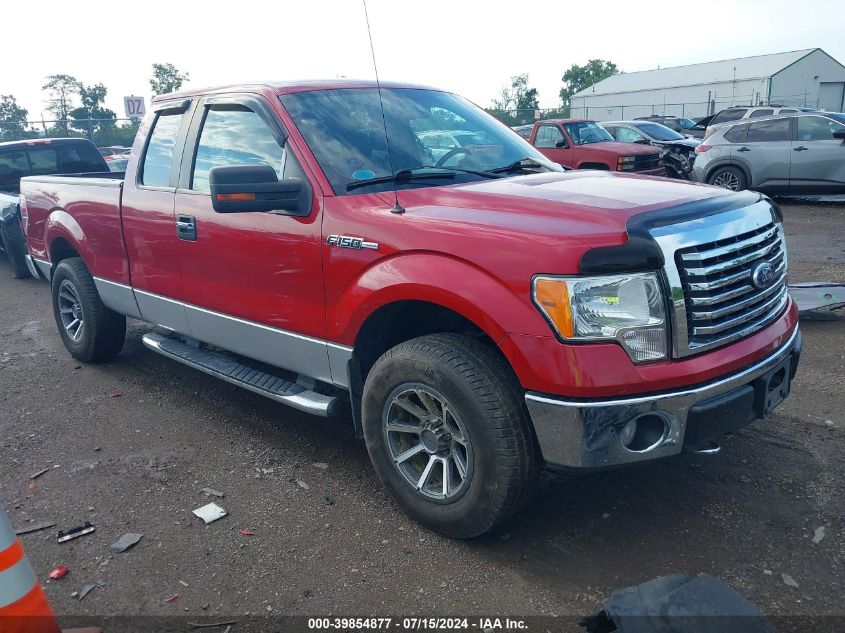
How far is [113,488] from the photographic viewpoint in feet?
12.6

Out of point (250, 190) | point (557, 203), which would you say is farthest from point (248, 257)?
point (557, 203)

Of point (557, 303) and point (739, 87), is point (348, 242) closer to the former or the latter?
point (557, 303)

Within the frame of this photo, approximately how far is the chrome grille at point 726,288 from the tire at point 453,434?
2.49ft

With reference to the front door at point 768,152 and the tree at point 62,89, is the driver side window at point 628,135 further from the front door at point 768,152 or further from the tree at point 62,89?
the tree at point 62,89

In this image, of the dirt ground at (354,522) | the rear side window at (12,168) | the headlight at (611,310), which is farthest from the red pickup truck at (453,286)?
the rear side window at (12,168)

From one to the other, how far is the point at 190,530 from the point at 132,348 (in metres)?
3.46

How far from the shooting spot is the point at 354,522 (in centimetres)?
341

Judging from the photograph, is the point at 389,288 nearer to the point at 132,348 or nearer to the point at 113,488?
the point at 113,488

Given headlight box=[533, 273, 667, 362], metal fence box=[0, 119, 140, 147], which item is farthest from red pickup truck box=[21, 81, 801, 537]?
metal fence box=[0, 119, 140, 147]

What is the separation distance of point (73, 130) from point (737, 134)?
2020 centimetres

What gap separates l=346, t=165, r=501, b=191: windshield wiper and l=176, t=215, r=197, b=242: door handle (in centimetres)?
117

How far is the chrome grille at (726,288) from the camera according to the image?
2725 millimetres

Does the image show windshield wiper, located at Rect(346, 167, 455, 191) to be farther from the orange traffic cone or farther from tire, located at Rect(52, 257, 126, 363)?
tire, located at Rect(52, 257, 126, 363)

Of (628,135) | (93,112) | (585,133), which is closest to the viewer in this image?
(585,133)
